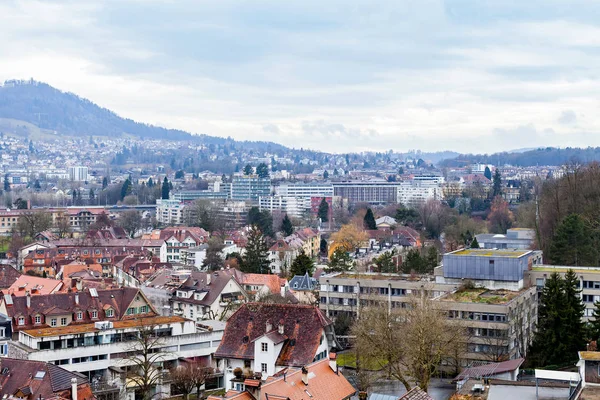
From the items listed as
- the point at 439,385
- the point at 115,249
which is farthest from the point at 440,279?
the point at 115,249

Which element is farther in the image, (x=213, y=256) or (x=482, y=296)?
(x=213, y=256)

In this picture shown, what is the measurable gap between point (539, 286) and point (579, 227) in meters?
8.32

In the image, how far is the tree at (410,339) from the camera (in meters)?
30.1

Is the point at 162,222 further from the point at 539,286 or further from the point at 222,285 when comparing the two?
the point at 539,286

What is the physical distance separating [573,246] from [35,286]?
101 feet

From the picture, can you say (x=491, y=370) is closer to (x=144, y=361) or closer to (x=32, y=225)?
(x=144, y=361)

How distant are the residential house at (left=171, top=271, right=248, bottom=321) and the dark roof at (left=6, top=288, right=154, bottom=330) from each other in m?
5.05

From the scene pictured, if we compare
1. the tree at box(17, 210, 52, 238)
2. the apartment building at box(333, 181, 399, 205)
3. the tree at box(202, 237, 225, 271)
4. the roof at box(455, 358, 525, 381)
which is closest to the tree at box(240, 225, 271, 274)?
the tree at box(202, 237, 225, 271)

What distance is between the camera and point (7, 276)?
55844 millimetres

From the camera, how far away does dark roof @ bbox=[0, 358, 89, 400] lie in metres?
26.7

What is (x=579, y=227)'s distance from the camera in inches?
1909

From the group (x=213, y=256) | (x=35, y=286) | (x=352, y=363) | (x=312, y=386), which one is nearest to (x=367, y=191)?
(x=213, y=256)

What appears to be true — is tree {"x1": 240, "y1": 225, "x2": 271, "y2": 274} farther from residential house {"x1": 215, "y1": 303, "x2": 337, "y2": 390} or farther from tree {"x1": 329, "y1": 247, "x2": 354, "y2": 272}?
residential house {"x1": 215, "y1": 303, "x2": 337, "y2": 390}

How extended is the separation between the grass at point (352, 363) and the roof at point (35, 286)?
54.4 feet
